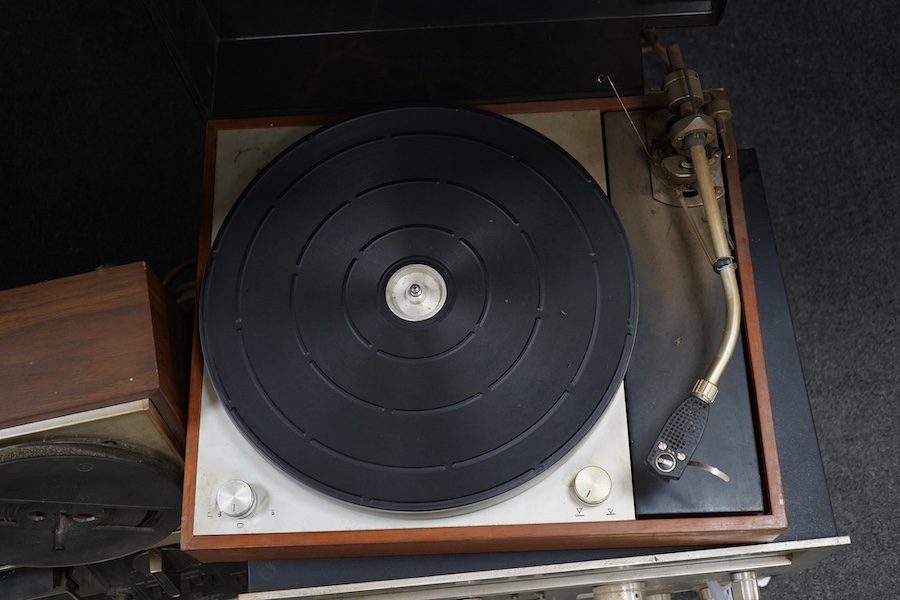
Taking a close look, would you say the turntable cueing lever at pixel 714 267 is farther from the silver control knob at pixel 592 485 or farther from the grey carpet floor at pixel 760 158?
the grey carpet floor at pixel 760 158

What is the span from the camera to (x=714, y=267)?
3.50 ft

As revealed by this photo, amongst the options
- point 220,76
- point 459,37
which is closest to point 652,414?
point 459,37

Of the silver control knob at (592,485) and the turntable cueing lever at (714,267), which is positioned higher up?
the turntable cueing lever at (714,267)

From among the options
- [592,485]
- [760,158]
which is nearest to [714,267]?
[592,485]

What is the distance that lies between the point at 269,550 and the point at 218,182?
0.42 metres

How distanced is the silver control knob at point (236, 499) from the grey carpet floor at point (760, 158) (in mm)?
789

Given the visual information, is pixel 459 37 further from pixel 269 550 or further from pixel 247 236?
pixel 269 550

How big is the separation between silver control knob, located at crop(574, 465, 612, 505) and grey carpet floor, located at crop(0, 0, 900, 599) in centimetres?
72

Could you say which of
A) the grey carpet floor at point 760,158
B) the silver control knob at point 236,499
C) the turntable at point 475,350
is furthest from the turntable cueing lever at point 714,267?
the grey carpet floor at point 760,158

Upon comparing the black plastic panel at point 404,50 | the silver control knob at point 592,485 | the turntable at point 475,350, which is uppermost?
the black plastic panel at point 404,50

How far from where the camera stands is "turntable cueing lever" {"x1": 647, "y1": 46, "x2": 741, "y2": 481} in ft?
3.32

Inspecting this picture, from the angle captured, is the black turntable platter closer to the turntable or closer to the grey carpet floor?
the turntable

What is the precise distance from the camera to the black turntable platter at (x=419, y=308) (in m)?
1.02

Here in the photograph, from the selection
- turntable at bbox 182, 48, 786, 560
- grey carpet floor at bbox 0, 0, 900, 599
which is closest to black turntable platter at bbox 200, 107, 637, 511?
turntable at bbox 182, 48, 786, 560
